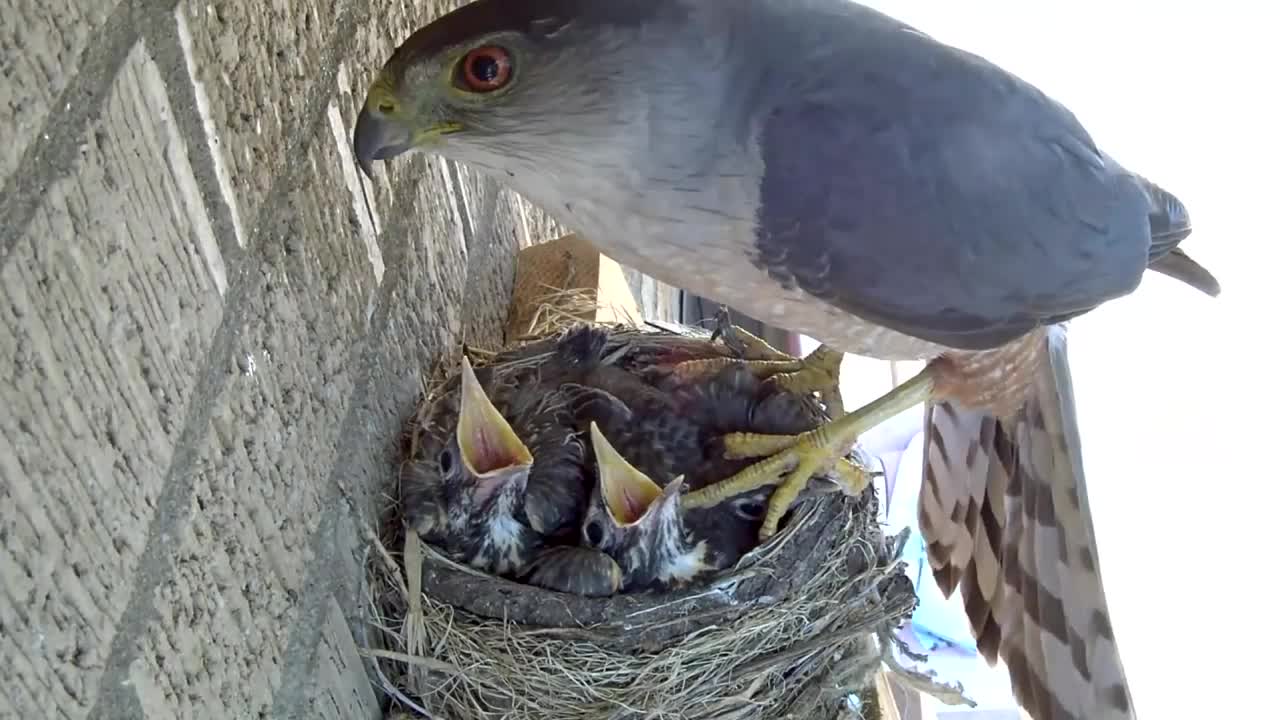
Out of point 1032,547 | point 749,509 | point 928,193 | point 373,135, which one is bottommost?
point 1032,547

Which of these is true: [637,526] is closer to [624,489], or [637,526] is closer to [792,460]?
[624,489]

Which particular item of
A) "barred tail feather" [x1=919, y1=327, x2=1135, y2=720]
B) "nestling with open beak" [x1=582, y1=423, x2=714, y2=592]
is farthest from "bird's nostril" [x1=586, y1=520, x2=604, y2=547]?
"barred tail feather" [x1=919, y1=327, x2=1135, y2=720]

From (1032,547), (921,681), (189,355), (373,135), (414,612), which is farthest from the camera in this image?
(1032,547)

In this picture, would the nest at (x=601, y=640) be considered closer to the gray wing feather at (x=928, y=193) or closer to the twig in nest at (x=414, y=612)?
the twig in nest at (x=414, y=612)

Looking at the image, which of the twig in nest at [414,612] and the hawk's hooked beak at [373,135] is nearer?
the hawk's hooked beak at [373,135]

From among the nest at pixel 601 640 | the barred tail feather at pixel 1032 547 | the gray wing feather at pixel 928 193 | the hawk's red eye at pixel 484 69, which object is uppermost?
the hawk's red eye at pixel 484 69

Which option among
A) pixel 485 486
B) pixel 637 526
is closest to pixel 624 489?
pixel 637 526

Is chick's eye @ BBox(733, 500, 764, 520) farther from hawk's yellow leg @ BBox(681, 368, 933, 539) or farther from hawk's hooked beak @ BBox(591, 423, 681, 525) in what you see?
hawk's hooked beak @ BBox(591, 423, 681, 525)

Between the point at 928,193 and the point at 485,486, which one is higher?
the point at 928,193

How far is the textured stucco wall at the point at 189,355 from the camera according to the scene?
0.74 m

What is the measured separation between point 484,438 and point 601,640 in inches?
12.8

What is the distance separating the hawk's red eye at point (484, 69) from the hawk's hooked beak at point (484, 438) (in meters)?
0.38

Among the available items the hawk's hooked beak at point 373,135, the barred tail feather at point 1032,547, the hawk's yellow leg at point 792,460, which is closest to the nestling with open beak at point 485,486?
the hawk's yellow leg at point 792,460

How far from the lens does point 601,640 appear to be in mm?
1412
